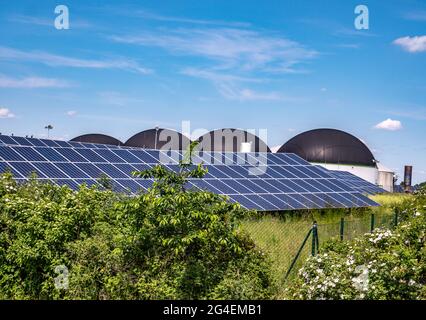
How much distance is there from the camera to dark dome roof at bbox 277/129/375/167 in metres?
52.6

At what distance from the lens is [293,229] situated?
768 inches

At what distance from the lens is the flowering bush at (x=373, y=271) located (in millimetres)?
8906

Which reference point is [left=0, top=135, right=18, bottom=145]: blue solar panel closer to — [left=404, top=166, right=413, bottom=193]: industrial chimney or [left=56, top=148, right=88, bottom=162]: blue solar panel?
[left=56, top=148, right=88, bottom=162]: blue solar panel

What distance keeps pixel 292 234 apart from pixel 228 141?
124 ft

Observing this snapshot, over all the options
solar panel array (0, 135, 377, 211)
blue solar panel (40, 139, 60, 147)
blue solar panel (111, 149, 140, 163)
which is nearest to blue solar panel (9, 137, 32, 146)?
solar panel array (0, 135, 377, 211)

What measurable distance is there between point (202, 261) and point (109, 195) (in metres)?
3.57

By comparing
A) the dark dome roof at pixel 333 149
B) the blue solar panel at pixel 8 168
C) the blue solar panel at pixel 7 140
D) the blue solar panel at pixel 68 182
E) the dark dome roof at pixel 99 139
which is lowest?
the blue solar panel at pixel 68 182

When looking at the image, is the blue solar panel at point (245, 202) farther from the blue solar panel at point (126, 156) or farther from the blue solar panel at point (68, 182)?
the blue solar panel at point (68, 182)

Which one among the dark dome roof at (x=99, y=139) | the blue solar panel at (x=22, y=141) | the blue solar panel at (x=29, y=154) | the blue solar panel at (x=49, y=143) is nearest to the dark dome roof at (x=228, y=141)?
the dark dome roof at (x=99, y=139)

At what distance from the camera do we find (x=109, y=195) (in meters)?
12.7

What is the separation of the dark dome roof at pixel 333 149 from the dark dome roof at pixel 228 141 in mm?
3964

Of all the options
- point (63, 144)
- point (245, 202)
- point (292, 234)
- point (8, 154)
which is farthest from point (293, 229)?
point (63, 144)

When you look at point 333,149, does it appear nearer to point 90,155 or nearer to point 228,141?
point 228,141
